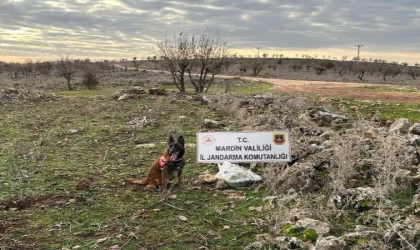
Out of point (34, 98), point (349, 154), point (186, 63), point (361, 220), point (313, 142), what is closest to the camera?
point (361, 220)

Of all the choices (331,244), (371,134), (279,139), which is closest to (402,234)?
(331,244)

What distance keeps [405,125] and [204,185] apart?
13.6ft

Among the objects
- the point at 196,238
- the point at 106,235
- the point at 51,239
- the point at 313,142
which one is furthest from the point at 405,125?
the point at 51,239

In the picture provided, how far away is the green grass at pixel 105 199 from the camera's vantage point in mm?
4445

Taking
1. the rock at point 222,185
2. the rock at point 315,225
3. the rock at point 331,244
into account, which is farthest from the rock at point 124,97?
the rock at point 331,244

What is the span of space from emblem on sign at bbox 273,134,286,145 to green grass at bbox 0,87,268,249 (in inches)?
32.9

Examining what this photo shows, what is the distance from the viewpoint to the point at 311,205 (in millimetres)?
4816

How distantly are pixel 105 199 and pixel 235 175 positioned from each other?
1772 millimetres

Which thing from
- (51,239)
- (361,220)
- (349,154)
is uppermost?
(349,154)

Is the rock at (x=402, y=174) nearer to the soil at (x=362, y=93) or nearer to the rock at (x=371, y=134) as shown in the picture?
the rock at (x=371, y=134)

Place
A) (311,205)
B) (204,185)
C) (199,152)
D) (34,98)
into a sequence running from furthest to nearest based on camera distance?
(34,98)
(199,152)
(204,185)
(311,205)

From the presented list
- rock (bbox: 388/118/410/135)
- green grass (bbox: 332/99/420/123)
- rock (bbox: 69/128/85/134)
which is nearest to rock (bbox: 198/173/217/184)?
rock (bbox: 388/118/410/135)

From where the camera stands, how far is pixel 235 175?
6.04m

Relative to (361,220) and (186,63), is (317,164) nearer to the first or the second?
(361,220)
